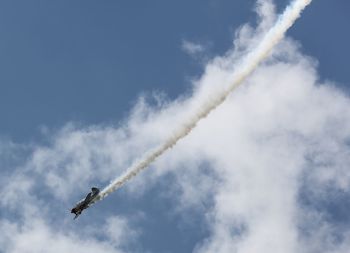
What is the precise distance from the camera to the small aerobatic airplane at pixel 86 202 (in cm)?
15938

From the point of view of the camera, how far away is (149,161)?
138 meters

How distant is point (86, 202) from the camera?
16225 centimetres

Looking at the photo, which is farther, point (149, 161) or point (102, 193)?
point (102, 193)

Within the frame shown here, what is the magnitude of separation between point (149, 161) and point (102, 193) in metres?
19.3

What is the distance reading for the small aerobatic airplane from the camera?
159 metres

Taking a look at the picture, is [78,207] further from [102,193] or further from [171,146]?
[171,146]

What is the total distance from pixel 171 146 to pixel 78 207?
35873 millimetres

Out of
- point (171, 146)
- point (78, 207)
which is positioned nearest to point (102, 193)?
point (78, 207)

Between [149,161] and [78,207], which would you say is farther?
[78,207]

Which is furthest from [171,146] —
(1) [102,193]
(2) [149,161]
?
(1) [102,193]

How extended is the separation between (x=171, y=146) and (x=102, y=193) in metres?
24.7

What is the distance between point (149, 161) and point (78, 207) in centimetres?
3051

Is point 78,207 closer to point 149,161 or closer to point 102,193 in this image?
point 102,193

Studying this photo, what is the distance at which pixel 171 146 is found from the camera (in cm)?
13462
